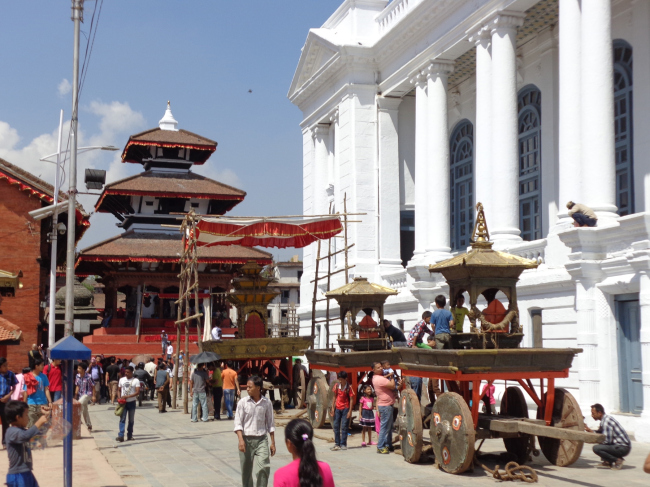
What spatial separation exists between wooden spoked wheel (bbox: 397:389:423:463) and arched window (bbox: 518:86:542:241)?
14025 millimetres

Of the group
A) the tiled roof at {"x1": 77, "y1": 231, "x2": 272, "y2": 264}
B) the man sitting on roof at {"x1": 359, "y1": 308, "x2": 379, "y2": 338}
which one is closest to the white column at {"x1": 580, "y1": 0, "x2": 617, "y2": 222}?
the man sitting on roof at {"x1": 359, "y1": 308, "x2": 379, "y2": 338}

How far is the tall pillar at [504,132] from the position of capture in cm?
2312

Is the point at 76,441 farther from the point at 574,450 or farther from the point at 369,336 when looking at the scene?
the point at 574,450

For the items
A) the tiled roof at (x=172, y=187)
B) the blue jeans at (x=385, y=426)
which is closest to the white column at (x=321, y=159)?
the tiled roof at (x=172, y=187)

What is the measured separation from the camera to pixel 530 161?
2669 centimetres

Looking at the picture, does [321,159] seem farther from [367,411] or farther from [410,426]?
[410,426]

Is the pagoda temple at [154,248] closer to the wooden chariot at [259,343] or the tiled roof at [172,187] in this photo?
the tiled roof at [172,187]

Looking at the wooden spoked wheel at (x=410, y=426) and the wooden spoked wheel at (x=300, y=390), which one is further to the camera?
the wooden spoked wheel at (x=300, y=390)

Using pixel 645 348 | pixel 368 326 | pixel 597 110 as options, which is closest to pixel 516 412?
pixel 645 348

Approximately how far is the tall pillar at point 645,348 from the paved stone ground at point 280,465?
1.28 ft

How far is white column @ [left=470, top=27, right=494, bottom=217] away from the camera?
24.3 m

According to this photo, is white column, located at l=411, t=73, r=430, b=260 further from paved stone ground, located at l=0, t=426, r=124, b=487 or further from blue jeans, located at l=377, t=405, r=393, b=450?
paved stone ground, located at l=0, t=426, r=124, b=487

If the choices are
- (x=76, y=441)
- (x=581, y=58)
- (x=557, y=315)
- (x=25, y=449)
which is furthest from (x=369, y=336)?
(x=25, y=449)

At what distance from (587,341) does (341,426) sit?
19.1 feet
